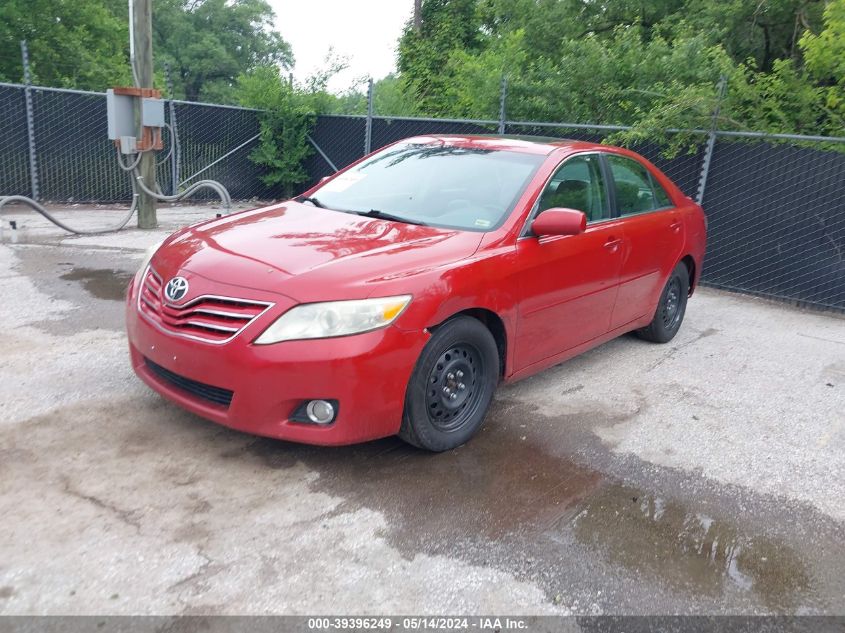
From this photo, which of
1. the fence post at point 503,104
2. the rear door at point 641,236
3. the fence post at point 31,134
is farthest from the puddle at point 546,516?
the fence post at point 31,134

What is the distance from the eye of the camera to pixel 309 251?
3721 mm

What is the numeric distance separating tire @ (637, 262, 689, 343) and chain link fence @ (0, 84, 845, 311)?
2199 millimetres

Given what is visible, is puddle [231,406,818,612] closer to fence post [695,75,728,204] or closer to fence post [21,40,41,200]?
fence post [695,75,728,204]

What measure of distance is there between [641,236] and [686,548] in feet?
8.94

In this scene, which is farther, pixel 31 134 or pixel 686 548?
pixel 31 134

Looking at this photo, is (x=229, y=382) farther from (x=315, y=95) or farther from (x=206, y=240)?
(x=315, y=95)

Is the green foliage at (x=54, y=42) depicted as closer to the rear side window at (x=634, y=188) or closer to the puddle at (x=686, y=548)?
the rear side window at (x=634, y=188)

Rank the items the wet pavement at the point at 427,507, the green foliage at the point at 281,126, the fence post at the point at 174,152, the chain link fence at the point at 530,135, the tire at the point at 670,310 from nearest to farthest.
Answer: the wet pavement at the point at 427,507
the tire at the point at 670,310
the chain link fence at the point at 530,135
the fence post at the point at 174,152
the green foliage at the point at 281,126

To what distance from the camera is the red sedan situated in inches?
131

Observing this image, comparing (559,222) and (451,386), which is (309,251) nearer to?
(451,386)

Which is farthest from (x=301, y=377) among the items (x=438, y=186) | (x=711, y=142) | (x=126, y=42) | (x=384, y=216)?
(x=126, y=42)

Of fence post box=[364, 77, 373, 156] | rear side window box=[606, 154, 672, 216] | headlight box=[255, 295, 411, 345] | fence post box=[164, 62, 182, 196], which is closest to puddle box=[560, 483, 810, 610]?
headlight box=[255, 295, 411, 345]

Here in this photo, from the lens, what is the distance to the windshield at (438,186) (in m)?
4.38

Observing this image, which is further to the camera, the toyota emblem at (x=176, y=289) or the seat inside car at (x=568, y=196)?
the seat inside car at (x=568, y=196)
